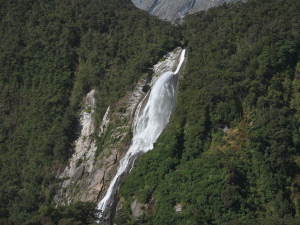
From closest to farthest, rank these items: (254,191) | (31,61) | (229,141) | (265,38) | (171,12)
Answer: (254,191) → (229,141) → (265,38) → (31,61) → (171,12)

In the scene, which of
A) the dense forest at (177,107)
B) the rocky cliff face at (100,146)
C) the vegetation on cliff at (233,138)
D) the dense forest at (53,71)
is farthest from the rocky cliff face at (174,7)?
the vegetation on cliff at (233,138)

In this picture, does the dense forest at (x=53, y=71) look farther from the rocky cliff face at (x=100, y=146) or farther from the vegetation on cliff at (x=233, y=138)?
the vegetation on cliff at (x=233, y=138)

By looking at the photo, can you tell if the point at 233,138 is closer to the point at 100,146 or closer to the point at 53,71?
the point at 100,146

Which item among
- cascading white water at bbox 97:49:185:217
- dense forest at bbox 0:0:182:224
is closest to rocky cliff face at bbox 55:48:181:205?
cascading white water at bbox 97:49:185:217

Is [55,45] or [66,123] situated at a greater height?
[55,45]

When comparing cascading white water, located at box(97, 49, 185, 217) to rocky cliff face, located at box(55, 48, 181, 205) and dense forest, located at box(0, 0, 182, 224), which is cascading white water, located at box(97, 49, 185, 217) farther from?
dense forest, located at box(0, 0, 182, 224)

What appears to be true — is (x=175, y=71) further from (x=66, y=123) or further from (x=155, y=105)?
(x=66, y=123)

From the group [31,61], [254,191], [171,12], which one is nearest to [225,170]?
[254,191]

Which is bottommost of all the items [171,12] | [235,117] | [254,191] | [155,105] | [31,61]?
[254,191]
